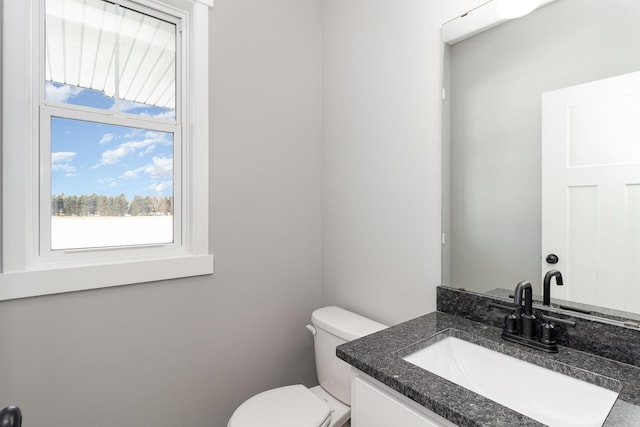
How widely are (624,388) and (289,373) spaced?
4.89 feet

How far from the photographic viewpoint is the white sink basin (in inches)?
29.2

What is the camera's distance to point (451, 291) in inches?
48.8

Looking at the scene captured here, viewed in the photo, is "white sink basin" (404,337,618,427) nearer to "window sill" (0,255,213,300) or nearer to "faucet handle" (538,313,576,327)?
"faucet handle" (538,313,576,327)

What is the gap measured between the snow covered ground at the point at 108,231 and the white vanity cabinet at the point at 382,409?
1129 millimetres

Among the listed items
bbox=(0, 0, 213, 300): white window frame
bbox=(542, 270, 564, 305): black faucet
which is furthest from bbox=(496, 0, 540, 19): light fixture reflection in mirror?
bbox=(0, 0, 213, 300): white window frame

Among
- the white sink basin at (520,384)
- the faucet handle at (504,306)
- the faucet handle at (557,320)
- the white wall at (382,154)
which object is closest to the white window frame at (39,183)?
the white wall at (382,154)

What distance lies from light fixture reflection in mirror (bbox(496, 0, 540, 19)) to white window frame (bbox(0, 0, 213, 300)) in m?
1.24

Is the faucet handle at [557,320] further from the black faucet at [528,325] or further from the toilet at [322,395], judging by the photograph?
the toilet at [322,395]

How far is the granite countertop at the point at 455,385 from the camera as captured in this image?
627 millimetres

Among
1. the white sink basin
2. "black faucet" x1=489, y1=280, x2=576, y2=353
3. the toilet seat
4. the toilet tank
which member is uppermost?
"black faucet" x1=489, y1=280, x2=576, y2=353

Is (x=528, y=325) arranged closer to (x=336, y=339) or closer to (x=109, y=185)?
(x=336, y=339)

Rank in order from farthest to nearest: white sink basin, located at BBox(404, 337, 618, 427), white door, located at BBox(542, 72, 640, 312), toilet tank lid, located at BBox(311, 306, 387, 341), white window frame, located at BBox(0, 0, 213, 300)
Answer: toilet tank lid, located at BBox(311, 306, 387, 341) < white window frame, located at BBox(0, 0, 213, 300) < white door, located at BBox(542, 72, 640, 312) < white sink basin, located at BBox(404, 337, 618, 427)

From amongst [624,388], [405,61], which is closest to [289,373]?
[624,388]

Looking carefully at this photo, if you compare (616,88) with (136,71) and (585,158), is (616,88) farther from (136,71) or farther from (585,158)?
(136,71)
